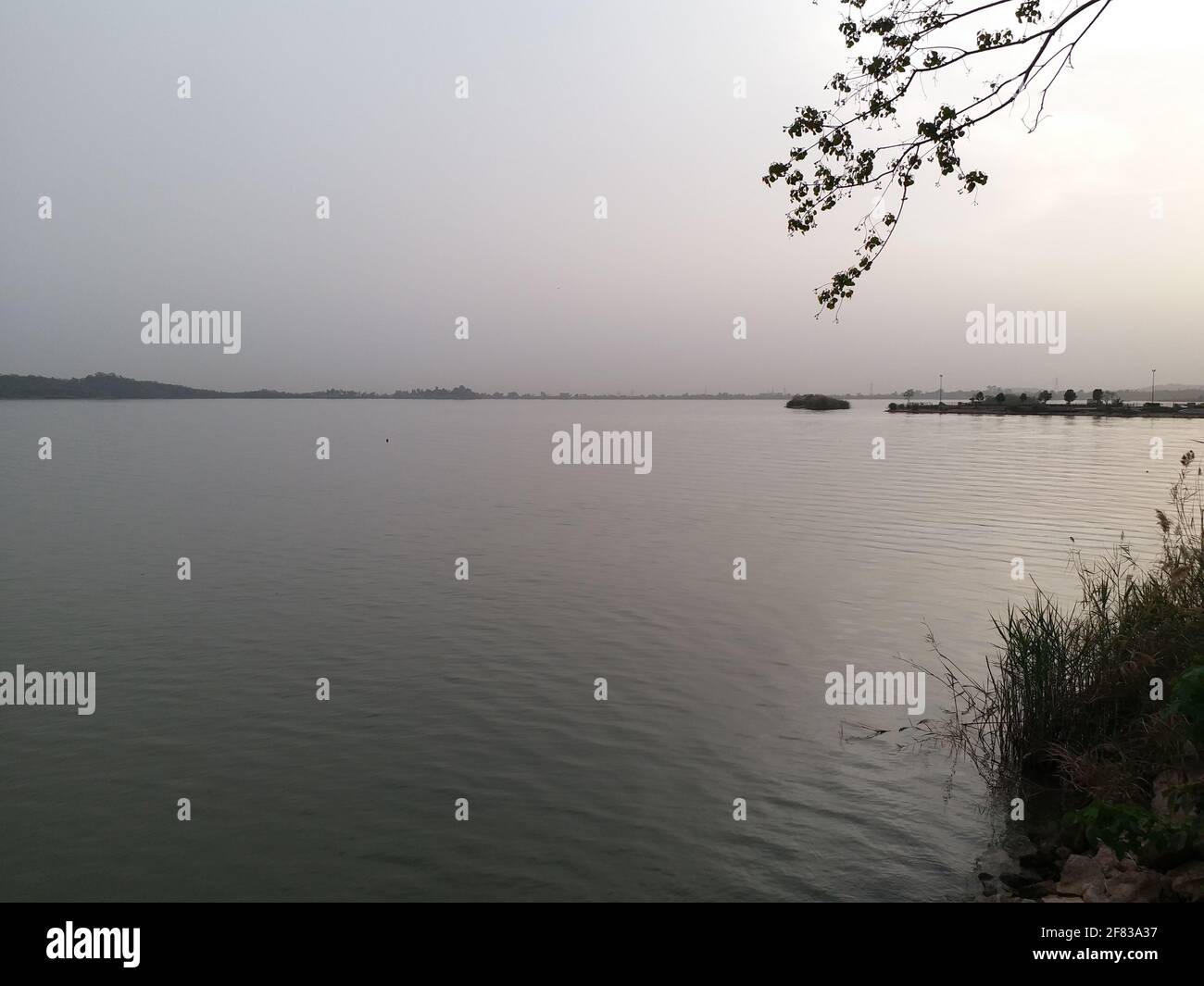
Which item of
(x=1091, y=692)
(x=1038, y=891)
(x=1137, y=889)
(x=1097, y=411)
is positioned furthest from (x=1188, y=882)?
(x=1097, y=411)

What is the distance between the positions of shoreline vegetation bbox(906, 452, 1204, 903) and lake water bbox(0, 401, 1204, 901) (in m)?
0.59

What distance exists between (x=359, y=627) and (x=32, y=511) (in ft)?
75.4

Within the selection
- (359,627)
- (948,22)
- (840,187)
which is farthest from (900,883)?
(359,627)

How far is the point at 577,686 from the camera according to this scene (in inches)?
566

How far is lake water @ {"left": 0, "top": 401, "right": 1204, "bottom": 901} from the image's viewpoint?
357 inches

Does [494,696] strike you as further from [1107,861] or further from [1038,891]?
[1107,861]

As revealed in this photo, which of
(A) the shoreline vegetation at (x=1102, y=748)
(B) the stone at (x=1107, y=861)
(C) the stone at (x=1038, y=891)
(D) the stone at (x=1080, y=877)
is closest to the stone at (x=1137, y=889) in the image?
(A) the shoreline vegetation at (x=1102, y=748)

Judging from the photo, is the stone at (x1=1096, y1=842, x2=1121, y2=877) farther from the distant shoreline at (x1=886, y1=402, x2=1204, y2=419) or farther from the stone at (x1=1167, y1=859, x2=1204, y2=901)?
the distant shoreline at (x1=886, y1=402, x2=1204, y2=419)

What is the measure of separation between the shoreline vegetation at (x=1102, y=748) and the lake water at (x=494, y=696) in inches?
23.1

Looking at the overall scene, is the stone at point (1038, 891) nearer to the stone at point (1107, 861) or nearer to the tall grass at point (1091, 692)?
the stone at point (1107, 861)

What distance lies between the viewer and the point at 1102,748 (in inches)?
400

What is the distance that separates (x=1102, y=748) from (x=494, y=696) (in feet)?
26.9

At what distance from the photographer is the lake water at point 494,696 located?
908 cm
